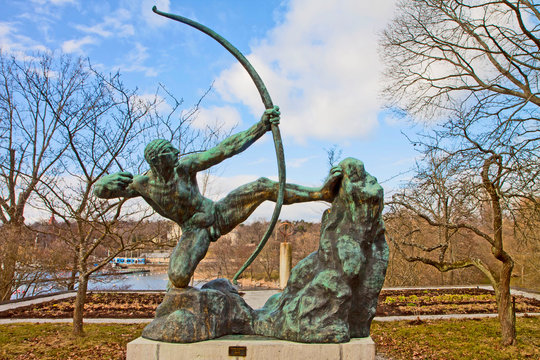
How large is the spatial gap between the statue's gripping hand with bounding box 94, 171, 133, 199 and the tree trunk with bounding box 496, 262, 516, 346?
5.95m

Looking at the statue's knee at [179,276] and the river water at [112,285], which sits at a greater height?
the statue's knee at [179,276]

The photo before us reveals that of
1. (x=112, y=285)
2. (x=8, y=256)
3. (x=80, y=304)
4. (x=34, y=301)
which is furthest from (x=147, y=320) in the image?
(x=112, y=285)

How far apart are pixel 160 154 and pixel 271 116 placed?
1.04 m

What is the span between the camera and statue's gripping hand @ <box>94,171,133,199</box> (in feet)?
12.1

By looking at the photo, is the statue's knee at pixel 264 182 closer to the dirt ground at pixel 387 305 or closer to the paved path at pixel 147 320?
the paved path at pixel 147 320

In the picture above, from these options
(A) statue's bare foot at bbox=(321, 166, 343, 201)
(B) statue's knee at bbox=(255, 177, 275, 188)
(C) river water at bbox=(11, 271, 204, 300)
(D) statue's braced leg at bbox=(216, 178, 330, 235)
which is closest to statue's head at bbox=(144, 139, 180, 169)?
(D) statue's braced leg at bbox=(216, 178, 330, 235)

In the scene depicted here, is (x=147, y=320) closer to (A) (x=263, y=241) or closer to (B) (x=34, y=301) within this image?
(B) (x=34, y=301)

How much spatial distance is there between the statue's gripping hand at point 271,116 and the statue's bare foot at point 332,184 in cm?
69

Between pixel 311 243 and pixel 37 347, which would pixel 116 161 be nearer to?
pixel 37 347

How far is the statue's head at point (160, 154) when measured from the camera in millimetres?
3514

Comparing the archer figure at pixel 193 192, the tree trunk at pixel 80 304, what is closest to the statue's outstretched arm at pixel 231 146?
the archer figure at pixel 193 192

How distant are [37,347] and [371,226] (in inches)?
227

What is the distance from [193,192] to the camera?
3775 mm

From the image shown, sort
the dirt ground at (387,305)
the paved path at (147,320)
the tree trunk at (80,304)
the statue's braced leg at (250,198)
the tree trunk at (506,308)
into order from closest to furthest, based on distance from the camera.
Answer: the statue's braced leg at (250,198)
the tree trunk at (506,308)
the tree trunk at (80,304)
the paved path at (147,320)
the dirt ground at (387,305)
